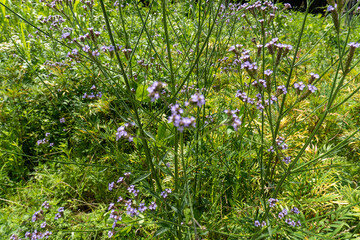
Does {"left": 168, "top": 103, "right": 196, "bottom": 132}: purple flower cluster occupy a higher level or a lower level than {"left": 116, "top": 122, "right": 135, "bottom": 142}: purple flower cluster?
higher

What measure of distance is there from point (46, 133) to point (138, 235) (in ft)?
5.07

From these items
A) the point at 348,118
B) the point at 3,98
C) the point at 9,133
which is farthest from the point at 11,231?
the point at 348,118

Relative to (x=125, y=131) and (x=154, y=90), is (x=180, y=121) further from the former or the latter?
(x=125, y=131)

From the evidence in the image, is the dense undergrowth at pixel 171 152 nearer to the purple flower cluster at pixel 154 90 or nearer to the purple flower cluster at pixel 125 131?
the purple flower cluster at pixel 125 131

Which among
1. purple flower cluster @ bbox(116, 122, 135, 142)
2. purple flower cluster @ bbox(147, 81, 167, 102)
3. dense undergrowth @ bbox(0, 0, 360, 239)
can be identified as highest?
purple flower cluster @ bbox(147, 81, 167, 102)

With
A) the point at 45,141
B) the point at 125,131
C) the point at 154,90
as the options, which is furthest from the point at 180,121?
the point at 45,141

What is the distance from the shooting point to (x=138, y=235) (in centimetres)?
194

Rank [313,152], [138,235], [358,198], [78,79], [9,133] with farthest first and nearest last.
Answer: [78,79] → [9,133] → [313,152] → [138,235] → [358,198]

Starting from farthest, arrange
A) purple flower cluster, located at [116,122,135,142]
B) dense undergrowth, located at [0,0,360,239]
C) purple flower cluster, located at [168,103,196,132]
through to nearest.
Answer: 1. dense undergrowth, located at [0,0,360,239]
2. purple flower cluster, located at [116,122,135,142]
3. purple flower cluster, located at [168,103,196,132]

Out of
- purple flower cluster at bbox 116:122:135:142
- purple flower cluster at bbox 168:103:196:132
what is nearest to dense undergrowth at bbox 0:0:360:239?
purple flower cluster at bbox 116:122:135:142

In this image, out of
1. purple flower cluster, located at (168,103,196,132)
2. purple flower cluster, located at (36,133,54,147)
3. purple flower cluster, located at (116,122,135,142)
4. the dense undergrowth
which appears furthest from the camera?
purple flower cluster, located at (36,133,54,147)

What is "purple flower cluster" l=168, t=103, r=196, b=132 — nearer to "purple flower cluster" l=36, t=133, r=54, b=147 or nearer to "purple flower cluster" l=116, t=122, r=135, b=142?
"purple flower cluster" l=116, t=122, r=135, b=142

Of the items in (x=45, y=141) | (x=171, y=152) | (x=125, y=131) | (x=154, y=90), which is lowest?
(x=45, y=141)

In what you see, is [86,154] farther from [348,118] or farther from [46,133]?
[348,118]
